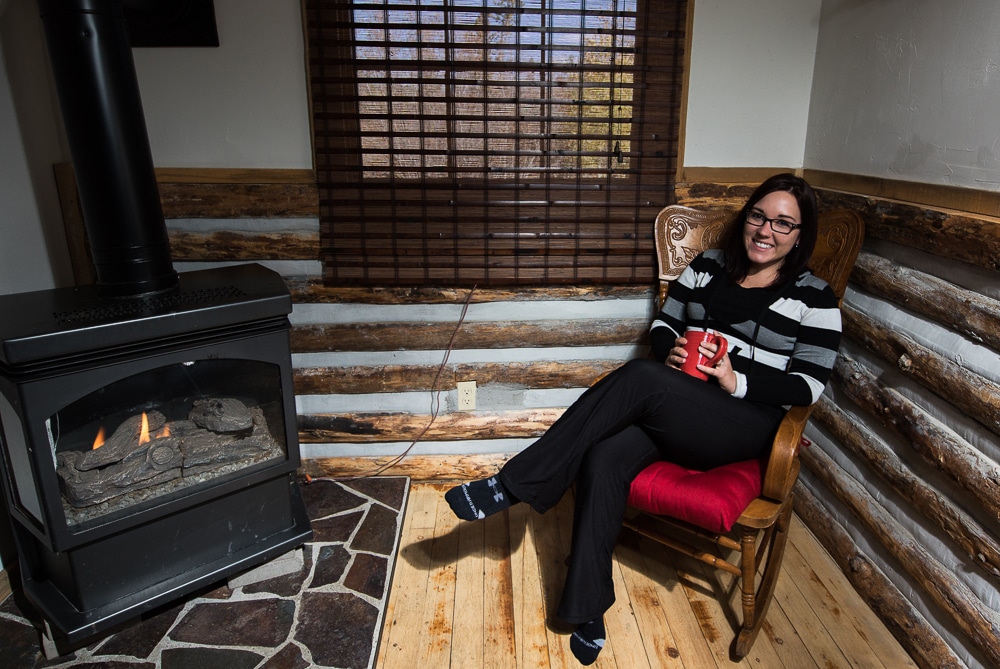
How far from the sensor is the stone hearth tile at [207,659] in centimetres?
190

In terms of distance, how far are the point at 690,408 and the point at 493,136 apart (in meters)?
1.26

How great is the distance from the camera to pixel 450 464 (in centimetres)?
294

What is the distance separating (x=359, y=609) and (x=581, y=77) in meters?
2.03

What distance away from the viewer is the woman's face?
218 centimetres

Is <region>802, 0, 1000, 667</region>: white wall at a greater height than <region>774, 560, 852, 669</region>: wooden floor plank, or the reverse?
<region>802, 0, 1000, 667</region>: white wall

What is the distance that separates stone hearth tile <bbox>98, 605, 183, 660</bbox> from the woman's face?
2.20 metres

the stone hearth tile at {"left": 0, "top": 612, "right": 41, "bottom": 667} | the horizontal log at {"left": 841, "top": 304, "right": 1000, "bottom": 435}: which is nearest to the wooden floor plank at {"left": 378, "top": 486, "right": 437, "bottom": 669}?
the stone hearth tile at {"left": 0, "top": 612, "right": 41, "bottom": 667}

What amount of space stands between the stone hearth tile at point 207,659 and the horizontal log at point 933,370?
208 centimetres

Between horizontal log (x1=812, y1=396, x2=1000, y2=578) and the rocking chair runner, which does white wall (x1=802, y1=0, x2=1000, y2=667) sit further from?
the rocking chair runner

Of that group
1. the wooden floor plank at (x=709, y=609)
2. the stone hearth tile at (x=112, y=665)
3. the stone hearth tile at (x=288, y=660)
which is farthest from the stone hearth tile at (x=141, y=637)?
the wooden floor plank at (x=709, y=609)

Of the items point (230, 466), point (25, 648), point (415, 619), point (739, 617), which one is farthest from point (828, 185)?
point (25, 648)

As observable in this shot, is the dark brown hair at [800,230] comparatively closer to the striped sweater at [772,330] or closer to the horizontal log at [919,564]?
the striped sweater at [772,330]

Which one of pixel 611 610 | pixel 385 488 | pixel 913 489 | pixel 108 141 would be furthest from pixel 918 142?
pixel 108 141

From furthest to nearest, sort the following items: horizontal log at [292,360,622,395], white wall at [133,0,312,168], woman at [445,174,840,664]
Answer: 1. horizontal log at [292,360,622,395]
2. white wall at [133,0,312,168]
3. woman at [445,174,840,664]
